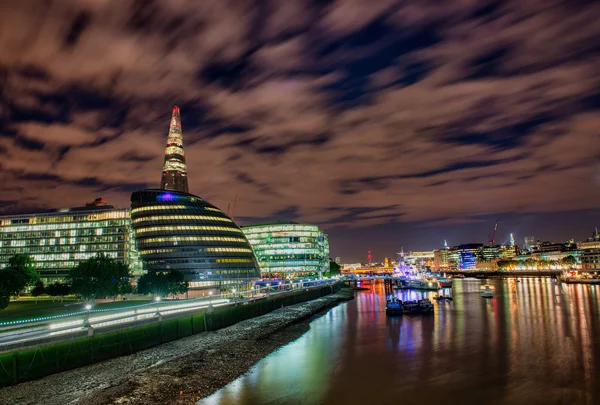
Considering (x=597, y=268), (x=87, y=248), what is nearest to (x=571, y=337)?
(x=87, y=248)

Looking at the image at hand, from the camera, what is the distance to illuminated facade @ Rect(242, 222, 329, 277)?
188 metres

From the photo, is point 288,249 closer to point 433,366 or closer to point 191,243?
point 191,243

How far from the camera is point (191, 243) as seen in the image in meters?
114

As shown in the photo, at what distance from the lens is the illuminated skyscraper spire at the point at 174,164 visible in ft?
572

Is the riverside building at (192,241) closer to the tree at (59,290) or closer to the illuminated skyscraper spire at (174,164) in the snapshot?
the tree at (59,290)

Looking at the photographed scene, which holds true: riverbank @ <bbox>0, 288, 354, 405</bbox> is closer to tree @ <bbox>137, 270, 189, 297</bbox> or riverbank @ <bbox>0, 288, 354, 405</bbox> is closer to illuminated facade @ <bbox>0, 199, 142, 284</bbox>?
tree @ <bbox>137, 270, 189, 297</bbox>

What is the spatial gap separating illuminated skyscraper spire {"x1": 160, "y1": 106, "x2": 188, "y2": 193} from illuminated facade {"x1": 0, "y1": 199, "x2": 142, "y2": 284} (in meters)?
39.0

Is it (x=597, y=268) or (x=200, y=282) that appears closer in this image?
(x=200, y=282)

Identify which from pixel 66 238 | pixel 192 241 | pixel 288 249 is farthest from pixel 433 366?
pixel 288 249

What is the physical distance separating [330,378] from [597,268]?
211m

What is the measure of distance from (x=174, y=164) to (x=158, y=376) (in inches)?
6252

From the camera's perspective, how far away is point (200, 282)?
11325cm

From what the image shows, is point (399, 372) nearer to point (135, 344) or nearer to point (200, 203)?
point (135, 344)

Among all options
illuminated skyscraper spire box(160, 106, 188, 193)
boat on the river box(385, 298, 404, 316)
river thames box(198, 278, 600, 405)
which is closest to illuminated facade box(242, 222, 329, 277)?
illuminated skyscraper spire box(160, 106, 188, 193)
